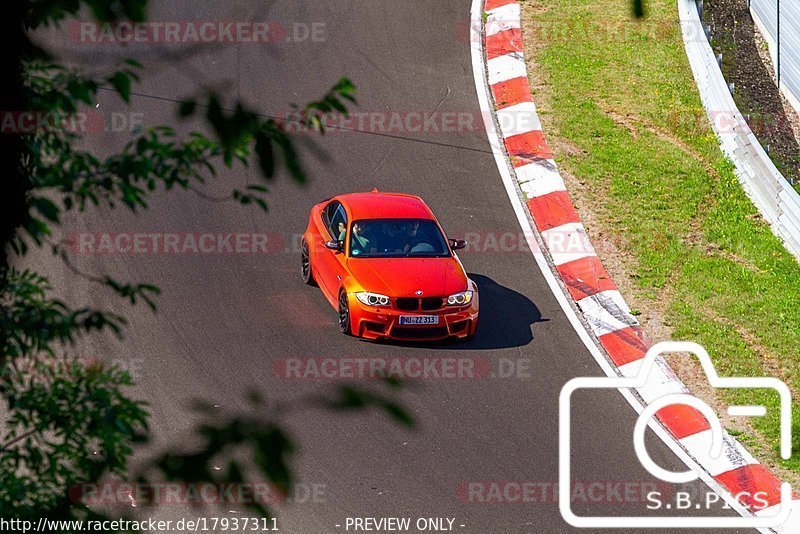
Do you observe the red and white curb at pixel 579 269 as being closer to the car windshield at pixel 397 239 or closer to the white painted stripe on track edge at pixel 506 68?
the white painted stripe on track edge at pixel 506 68

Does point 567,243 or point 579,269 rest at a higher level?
point 567,243

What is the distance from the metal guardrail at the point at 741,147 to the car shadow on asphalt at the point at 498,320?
387 cm

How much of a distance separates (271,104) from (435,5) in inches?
166

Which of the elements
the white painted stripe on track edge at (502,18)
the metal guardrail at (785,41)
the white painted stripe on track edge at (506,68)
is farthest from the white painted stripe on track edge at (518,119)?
the metal guardrail at (785,41)

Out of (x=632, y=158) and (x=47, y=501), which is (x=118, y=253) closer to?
(x=632, y=158)

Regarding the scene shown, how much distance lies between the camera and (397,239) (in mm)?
12961

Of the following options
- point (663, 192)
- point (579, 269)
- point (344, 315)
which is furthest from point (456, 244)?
point (663, 192)

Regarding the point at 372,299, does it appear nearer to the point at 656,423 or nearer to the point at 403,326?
the point at 403,326

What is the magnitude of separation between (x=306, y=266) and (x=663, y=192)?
17.0 feet

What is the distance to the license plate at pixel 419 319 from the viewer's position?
1225 centimetres

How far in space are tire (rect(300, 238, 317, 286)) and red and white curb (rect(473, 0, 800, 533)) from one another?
10.2 feet

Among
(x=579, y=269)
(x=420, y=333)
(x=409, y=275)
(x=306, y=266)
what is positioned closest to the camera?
(x=420, y=333)

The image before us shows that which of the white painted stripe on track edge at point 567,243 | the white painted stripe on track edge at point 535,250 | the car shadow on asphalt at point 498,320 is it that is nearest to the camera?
the white painted stripe on track edge at point 535,250

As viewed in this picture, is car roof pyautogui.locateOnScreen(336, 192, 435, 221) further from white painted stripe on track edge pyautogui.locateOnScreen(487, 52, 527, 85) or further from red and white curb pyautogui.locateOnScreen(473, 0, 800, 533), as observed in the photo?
white painted stripe on track edge pyautogui.locateOnScreen(487, 52, 527, 85)
